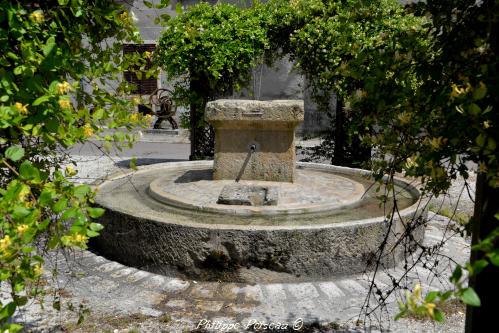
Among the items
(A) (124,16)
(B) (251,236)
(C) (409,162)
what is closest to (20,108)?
(A) (124,16)

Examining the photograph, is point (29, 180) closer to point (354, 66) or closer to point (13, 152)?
point (13, 152)

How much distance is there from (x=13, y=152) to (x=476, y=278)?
1.63m

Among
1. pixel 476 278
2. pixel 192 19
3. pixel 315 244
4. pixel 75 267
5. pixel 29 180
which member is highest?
pixel 192 19

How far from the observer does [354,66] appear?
2080mm

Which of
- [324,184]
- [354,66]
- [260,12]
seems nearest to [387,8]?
[260,12]

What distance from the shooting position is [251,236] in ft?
12.7

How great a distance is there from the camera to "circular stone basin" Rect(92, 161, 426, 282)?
12.8 ft

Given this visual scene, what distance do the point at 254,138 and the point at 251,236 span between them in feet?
5.71

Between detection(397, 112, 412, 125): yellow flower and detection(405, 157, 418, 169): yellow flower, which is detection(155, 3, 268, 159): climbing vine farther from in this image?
detection(397, 112, 412, 125): yellow flower

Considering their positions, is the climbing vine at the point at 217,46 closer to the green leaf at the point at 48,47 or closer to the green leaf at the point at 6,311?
the green leaf at the point at 48,47

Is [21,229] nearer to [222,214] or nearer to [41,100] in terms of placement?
[41,100]

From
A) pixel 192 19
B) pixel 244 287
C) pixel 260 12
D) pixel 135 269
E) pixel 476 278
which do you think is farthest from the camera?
pixel 260 12

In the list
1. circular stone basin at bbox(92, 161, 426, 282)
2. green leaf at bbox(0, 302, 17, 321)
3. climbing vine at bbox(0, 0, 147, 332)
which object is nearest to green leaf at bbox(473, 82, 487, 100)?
climbing vine at bbox(0, 0, 147, 332)

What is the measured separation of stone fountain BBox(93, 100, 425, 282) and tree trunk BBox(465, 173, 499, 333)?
902 millimetres
